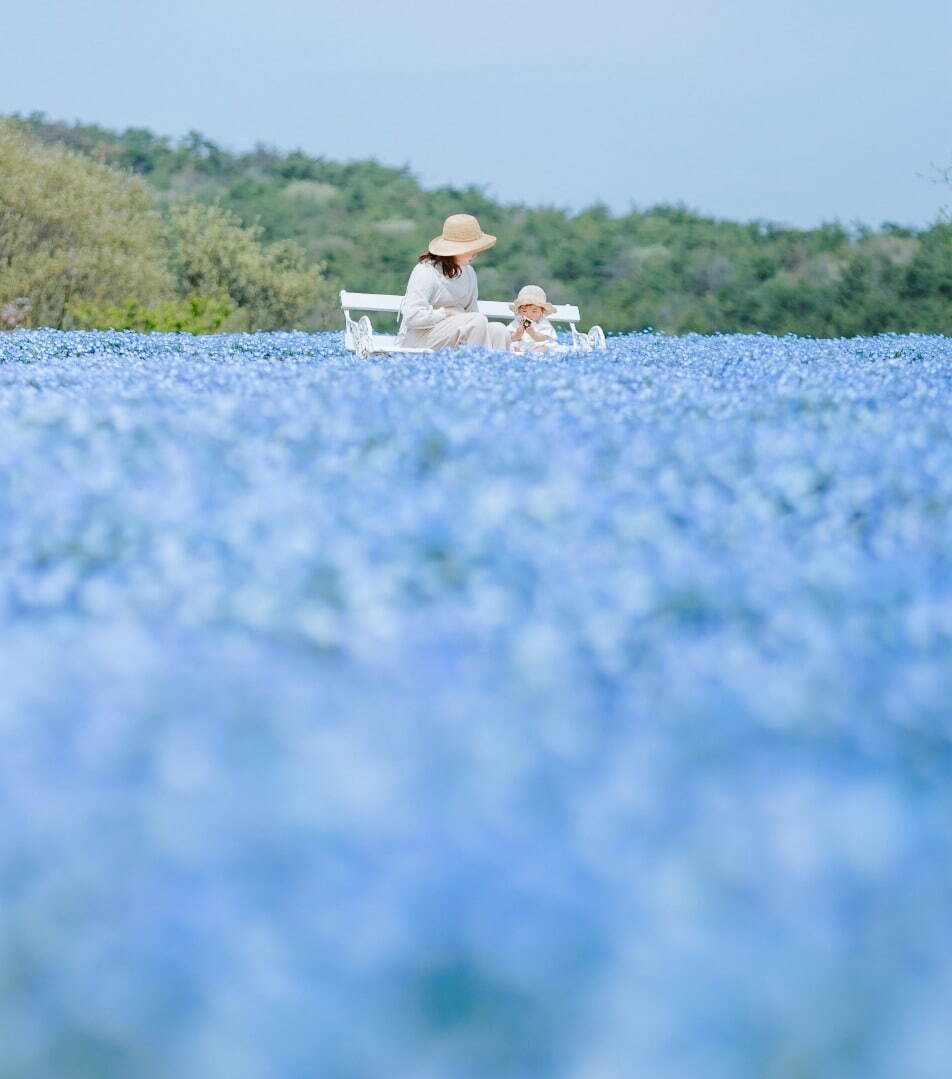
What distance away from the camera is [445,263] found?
1030cm

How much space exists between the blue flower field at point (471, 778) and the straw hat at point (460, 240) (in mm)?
7198

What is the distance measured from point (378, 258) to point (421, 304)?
35419mm

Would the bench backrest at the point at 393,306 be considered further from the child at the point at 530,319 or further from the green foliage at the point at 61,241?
the green foliage at the point at 61,241

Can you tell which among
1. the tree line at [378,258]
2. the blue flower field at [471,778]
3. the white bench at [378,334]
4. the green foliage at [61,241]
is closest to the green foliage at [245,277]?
the tree line at [378,258]

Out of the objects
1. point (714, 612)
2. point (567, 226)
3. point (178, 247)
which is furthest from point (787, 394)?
point (567, 226)

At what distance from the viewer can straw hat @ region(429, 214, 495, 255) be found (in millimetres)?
9875

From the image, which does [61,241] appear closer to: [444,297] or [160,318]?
[160,318]

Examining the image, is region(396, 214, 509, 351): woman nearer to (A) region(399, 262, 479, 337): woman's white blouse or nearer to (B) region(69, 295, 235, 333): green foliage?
(A) region(399, 262, 479, 337): woman's white blouse

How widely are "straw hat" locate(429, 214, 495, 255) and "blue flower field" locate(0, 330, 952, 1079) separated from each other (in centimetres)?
720

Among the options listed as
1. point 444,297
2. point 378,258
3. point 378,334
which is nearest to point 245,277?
point 378,258

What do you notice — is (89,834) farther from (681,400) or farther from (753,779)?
(681,400)

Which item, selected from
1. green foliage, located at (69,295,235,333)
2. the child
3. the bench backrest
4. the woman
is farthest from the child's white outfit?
green foliage, located at (69,295,235,333)

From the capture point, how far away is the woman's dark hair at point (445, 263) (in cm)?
1019

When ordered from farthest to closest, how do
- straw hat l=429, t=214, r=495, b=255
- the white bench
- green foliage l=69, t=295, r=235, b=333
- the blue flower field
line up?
green foliage l=69, t=295, r=235, b=333 < the white bench < straw hat l=429, t=214, r=495, b=255 < the blue flower field
